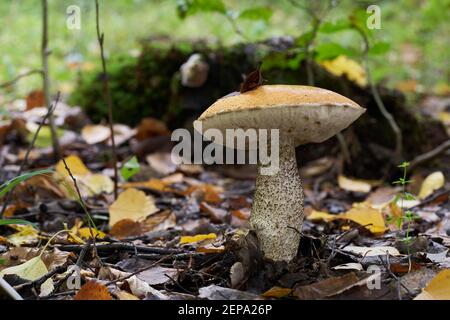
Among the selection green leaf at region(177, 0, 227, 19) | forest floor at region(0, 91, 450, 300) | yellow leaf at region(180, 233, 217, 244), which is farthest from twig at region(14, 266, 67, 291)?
green leaf at region(177, 0, 227, 19)

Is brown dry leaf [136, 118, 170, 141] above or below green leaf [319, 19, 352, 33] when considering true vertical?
below

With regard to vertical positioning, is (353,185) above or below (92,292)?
below

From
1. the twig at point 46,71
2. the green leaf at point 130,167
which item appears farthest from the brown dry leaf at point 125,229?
the twig at point 46,71

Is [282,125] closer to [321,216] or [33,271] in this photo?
[33,271]

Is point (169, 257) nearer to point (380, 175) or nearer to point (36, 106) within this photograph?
point (380, 175)

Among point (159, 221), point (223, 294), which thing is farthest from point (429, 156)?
point (223, 294)

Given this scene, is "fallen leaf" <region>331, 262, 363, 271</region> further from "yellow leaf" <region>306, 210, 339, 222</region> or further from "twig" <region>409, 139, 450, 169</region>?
"twig" <region>409, 139, 450, 169</region>

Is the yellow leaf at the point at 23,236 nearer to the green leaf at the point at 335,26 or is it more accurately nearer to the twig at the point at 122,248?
the twig at the point at 122,248
